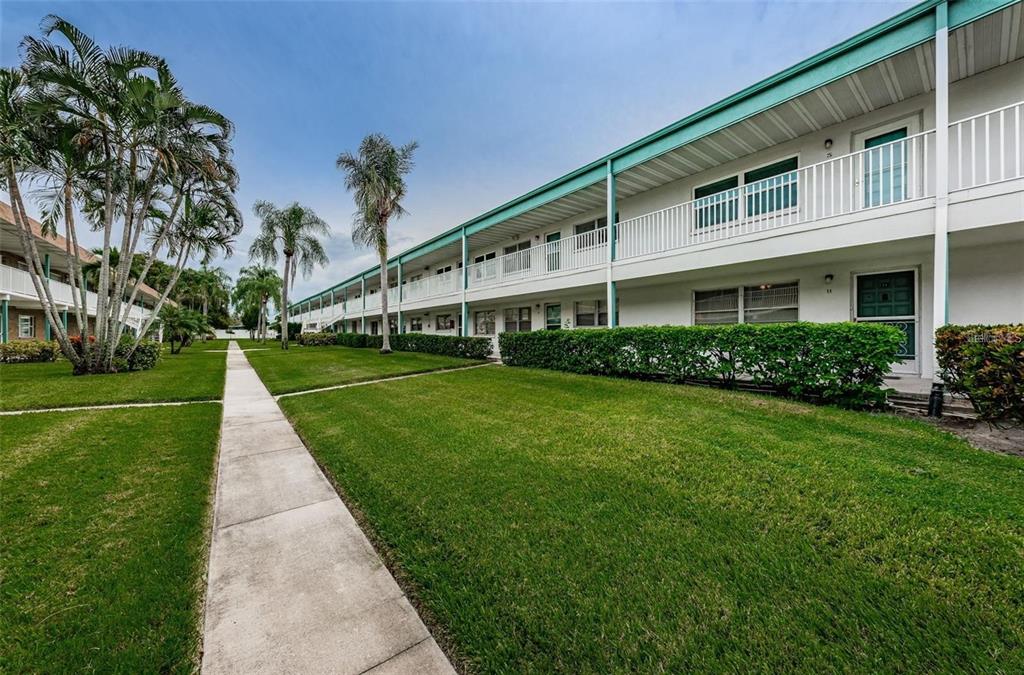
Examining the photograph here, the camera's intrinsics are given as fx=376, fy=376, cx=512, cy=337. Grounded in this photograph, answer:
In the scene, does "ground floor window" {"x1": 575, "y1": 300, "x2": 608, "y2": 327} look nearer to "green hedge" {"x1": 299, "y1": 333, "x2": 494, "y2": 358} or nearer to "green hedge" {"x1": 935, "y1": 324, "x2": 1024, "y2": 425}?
"green hedge" {"x1": 299, "y1": 333, "x2": 494, "y2": 358}

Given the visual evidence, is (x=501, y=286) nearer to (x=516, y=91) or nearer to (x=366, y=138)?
(x=516, y=91)

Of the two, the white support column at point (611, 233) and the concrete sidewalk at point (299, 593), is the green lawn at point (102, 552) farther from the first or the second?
the white support column at point (611, 233)

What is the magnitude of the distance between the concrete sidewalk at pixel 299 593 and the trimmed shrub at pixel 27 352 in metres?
20.2

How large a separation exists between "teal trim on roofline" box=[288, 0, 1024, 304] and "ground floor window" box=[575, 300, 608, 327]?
14.2ft

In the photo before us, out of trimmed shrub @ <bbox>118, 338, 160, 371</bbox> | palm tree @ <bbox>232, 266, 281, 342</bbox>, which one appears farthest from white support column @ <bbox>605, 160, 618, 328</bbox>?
palm tree @ <bbox>232, 266, 281, 342</bbox>

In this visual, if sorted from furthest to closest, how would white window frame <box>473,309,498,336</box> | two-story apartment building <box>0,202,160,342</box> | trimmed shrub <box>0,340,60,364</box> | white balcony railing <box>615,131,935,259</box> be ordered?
white window frame <box>473,309,498,336</box>, two-story apartment building <box>0,202,160,342</box>, trimmed shrub <box>0,340,60,364</box>, white balcony railing <box>615,131,935,259</box>

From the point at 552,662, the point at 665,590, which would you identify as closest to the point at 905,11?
the point at 665,590

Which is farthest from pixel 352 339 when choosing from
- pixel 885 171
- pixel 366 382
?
pixel 885 171

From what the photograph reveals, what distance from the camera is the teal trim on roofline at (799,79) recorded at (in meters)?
6.02

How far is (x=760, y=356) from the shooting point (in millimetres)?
6898

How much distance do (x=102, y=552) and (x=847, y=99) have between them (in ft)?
42.0

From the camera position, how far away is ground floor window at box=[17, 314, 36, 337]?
20531 millimetres

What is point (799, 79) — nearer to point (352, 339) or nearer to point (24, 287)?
point (352, 339)

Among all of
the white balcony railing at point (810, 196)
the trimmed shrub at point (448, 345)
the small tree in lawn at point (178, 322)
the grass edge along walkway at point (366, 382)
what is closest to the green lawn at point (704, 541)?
the grass edge along walkway at point (366, 382)
